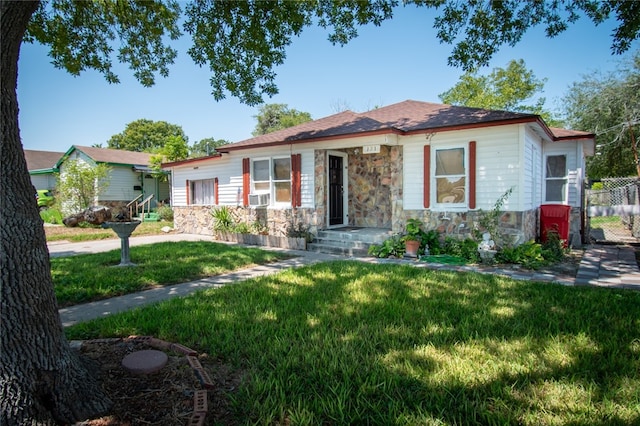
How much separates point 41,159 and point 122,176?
36.8 ft

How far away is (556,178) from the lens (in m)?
10.5

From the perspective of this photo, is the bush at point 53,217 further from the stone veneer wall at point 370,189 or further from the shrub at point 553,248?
the shrub at point 553,248

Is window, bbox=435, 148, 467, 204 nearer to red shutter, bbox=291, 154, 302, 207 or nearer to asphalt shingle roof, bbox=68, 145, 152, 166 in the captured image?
red shutter, bbox=291, 154, 302, 207

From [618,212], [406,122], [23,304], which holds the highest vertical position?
[406,122]

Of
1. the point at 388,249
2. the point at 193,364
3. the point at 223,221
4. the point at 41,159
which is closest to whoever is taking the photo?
the point at 193,364

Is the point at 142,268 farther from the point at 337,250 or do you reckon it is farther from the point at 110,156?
the point at 110,156

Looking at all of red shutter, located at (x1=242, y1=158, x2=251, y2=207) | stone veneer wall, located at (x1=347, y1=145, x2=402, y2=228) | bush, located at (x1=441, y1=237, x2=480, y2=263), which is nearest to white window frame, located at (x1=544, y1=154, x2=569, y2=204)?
bush, located at (x1=441, y1=237, x2=480, y2=263)

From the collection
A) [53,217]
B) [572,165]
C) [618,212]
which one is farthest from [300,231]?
[53,217]

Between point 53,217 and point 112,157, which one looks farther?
point 112,157

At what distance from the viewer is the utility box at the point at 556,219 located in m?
8.84

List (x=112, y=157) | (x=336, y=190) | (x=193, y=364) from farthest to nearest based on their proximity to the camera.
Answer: (x=112, y=157)
(x=336, y=190)
(x=193, y=364)

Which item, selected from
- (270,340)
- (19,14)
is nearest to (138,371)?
(270,340)

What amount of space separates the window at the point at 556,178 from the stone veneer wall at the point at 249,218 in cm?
717

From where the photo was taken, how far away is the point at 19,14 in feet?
6.25
